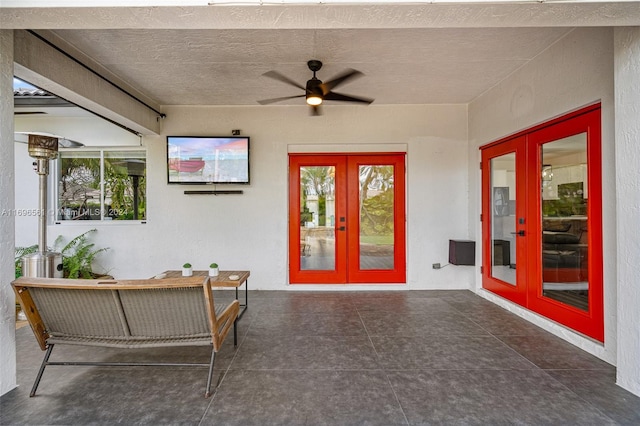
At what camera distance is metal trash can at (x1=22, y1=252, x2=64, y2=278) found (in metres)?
3.95

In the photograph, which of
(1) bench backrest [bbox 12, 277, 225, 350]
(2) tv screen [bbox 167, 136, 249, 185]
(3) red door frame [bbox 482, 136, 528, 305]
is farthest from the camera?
(2) tv screen [bbox 167, 136, 249, 185]

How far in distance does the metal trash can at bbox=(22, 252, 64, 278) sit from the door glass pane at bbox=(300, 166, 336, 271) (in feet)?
11.6

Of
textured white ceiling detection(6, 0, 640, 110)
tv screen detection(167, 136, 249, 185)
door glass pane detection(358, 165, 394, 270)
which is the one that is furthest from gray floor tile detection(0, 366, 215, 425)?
door glass pane detection(358, 165, 394, 270)

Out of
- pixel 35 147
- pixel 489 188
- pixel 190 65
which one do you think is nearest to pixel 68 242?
pixel 35 147

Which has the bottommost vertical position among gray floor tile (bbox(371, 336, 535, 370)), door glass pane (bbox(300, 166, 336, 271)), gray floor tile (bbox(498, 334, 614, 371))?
gray floor tile (bbox(498, 334, 614, 371))

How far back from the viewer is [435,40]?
3250mm

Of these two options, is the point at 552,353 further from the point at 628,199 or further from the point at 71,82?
the point at 71,82

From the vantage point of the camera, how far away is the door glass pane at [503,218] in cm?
420

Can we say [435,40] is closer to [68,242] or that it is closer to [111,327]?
[111,327]

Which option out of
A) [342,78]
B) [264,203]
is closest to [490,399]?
[342,78]

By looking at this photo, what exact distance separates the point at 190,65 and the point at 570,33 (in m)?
4.30

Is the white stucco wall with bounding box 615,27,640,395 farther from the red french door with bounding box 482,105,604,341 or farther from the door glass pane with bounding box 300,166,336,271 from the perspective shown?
the door glass pane with bounding box 300,166,336,271

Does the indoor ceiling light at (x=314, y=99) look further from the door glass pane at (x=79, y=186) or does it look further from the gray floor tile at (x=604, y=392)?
the door glass pane at (x=79, y=186)

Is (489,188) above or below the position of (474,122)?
below
